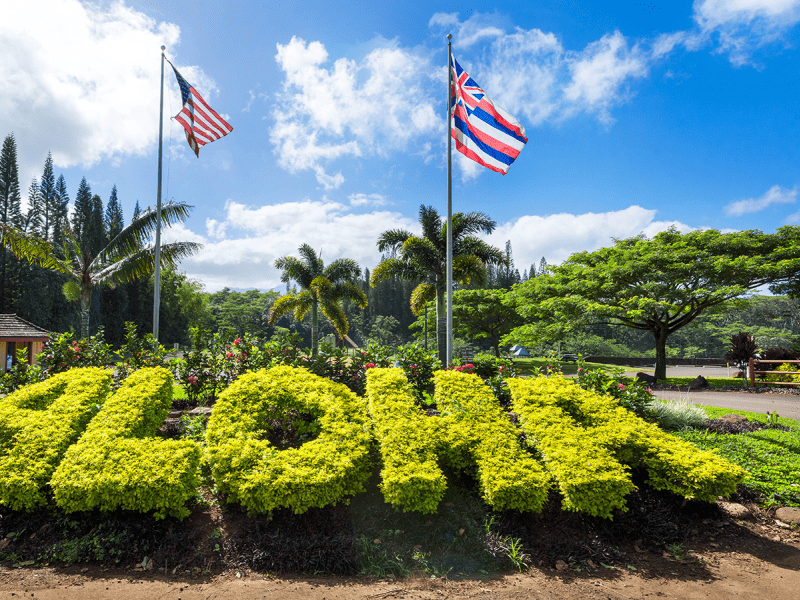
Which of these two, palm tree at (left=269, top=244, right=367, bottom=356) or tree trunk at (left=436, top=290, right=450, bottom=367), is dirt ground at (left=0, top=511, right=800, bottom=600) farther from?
palm tree at (left=269, top=244, right=367, bottom=356)

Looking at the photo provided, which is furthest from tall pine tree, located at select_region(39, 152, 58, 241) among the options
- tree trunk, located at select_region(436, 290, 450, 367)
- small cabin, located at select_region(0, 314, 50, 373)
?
tree trunk, located at select_region(436, 290, 450, 367)

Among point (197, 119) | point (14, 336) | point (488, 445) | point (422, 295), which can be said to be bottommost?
point (488, 445)

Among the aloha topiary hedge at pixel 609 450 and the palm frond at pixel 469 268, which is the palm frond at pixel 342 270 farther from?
the aloha topiary hedge at pixel 609 450

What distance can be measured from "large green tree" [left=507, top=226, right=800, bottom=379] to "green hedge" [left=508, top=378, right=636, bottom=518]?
12344 mm

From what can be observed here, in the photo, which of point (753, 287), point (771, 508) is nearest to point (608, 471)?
point (771, 508)

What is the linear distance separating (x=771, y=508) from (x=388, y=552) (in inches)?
184

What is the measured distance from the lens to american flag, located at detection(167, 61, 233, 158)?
38.7ft

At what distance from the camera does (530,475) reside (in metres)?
4.43

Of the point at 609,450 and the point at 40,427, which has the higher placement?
the point at 40,427

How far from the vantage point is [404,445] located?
4828 mm

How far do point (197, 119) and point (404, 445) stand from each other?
37.4 ft

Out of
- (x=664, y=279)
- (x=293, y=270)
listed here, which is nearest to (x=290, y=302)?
(x=293, y=270)

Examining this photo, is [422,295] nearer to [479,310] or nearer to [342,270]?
[342,270]

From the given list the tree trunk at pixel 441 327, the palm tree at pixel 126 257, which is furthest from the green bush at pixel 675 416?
the palm tree at pixel 126 257
